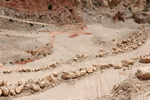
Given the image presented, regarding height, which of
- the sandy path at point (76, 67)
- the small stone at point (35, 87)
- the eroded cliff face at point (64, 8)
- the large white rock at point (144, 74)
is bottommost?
the sandy path at point (76, 67)

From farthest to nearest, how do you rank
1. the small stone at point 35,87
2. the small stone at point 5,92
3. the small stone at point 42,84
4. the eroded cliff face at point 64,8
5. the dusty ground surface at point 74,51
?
the eroded cliff face at point 64,8
the small stone at point 42,84
the small stone at point 35,87
the dusty ground surface at point 74,51
the small stone at point 5,92

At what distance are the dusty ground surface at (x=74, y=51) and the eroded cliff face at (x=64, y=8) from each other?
121mm

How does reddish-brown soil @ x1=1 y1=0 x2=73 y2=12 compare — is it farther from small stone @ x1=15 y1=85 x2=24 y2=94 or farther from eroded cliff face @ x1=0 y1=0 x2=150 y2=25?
small stone @ x1=15 y1=85 x2=24 y2=94

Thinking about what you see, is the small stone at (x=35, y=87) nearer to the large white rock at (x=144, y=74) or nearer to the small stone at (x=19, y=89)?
the small stone at (x=19, y=89)

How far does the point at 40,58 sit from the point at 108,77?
284 inches

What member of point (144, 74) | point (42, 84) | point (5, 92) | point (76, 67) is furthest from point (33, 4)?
point (144, 74)

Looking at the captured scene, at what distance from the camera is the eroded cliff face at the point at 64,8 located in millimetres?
24688

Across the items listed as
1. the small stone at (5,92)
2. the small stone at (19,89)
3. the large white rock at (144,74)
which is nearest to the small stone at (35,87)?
the small stone at (19,89)

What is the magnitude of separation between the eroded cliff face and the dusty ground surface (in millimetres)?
121

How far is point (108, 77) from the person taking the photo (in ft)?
30.0

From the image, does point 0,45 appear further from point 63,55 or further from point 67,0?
point 67,0

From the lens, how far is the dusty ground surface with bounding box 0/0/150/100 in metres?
7.75

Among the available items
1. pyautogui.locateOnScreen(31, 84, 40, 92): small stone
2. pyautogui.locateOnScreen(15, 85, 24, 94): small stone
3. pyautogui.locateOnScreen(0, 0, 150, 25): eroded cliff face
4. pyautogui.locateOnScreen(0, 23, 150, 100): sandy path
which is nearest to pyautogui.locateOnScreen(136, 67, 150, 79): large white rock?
pyautogui.locateOnScreen(0, 23, 150, 100): sandy path

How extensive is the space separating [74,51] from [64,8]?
1263 centimetres
